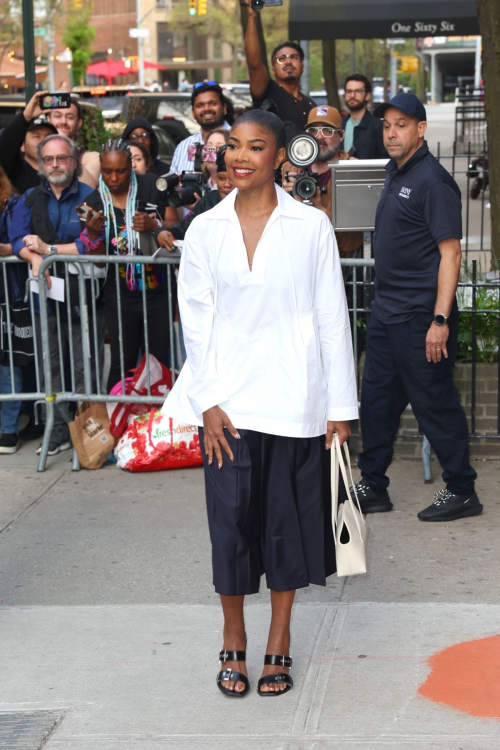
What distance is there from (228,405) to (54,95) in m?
4.49

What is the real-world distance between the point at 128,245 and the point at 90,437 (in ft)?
3.97

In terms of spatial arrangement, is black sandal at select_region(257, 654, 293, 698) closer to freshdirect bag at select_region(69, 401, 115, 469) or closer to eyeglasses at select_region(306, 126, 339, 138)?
freshdirect bag at select_region(69, 401, 115, 469)

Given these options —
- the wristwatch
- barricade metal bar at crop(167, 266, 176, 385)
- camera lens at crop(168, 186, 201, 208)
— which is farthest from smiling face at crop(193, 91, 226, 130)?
the wristwatch

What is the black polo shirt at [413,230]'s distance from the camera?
4.82 metres

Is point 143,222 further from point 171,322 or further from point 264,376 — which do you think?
point 264,376

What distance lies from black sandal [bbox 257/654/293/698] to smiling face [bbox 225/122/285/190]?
63.1 inches

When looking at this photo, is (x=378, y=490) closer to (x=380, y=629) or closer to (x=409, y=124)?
(x=380, y=629)

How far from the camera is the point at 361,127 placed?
1077 centimetres

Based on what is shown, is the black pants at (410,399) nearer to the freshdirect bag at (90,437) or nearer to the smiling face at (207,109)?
the freshdirect bag at (90,437)

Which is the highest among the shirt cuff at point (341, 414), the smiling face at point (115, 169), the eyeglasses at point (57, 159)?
the eyeglasses at point (57, 159)

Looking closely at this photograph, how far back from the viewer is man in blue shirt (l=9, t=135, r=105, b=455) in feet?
21.1

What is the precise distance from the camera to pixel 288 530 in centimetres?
349

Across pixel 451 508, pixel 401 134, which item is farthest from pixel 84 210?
pixel 451 508

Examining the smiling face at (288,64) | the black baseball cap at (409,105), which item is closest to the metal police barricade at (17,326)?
the smiling face at (288,64)
